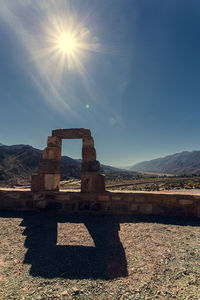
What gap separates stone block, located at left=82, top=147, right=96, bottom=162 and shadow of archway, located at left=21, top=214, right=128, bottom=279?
2360mm

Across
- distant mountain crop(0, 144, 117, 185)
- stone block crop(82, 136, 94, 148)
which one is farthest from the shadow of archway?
distant mountain crop(0, 144, 117, 185)

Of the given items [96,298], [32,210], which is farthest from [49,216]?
[96,298]

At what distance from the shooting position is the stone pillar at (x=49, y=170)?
5.80 m

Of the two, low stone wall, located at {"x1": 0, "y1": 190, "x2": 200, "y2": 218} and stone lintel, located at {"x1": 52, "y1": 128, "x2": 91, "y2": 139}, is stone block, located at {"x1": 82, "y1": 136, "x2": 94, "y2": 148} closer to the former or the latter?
stone lintel, located at {"x1": 52, "y1": 128, "x2": 91, "y2": 139}

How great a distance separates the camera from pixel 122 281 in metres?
2.24

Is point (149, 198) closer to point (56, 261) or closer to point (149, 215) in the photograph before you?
point (149, 215)

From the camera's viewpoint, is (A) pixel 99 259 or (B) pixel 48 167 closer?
(A) pixel 99 259

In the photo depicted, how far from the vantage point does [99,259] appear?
2781 millimetres

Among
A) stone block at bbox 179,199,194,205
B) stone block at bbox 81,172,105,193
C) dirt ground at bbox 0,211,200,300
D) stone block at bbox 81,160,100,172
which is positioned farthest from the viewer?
stone block at bbox 81,160,100,172

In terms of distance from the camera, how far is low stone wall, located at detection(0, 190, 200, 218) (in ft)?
16.6

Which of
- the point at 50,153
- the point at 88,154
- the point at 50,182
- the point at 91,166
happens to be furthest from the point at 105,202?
the point at 50,153

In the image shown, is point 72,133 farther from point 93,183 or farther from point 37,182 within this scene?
point 37,182

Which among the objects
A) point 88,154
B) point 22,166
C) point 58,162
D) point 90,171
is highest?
point 22,166

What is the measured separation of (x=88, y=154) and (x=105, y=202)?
1.86 m
